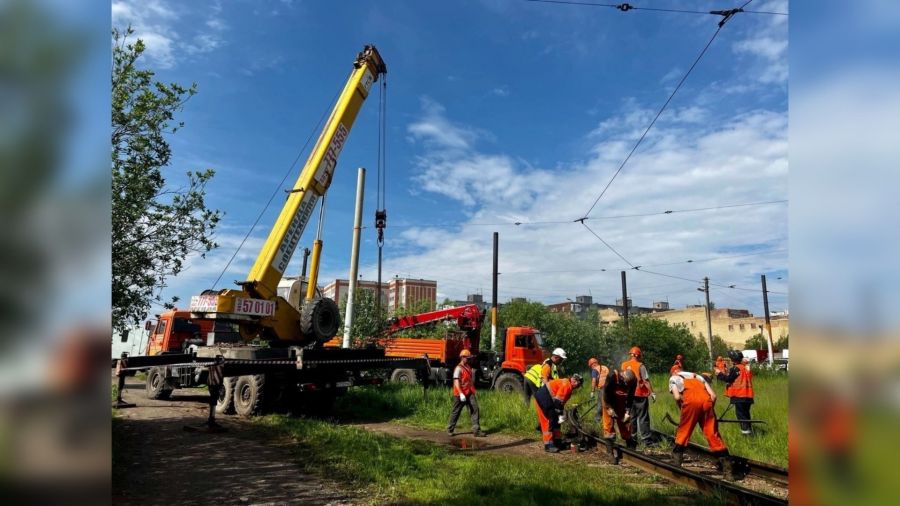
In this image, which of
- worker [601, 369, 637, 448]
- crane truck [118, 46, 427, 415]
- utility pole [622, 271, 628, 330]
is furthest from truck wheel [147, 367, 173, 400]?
utility pole [622, 271, 628, 330]

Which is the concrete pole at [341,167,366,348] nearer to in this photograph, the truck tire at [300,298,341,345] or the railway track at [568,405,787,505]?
the truck tire at [300,298,341,345]

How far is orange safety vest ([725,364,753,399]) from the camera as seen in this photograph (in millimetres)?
11258

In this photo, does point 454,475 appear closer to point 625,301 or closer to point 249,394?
point 249,394

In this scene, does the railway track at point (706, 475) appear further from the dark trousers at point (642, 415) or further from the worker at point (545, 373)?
the worker at point (545, 373)

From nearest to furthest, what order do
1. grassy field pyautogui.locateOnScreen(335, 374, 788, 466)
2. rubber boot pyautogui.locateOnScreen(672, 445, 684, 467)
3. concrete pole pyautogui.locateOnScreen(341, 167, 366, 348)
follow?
rubber boot pyautogui.locateOnScreen(672, 445, 684, 467) < grassy field pyautogui.locateOnScreen(335, 374, 788, 466) < concrete pole pyautogui.locateOnScreen(341, 167, 366, 348)

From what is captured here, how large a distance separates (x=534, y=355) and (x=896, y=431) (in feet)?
60.6

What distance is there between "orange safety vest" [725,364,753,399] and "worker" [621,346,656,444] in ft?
7.64

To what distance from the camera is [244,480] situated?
22.6 feet

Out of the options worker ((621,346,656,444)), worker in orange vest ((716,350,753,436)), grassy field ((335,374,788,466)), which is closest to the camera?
grassy field ((335,374,788,466))

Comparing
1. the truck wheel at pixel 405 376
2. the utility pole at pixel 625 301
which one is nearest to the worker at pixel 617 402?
the truck wheel at pixel 405 376

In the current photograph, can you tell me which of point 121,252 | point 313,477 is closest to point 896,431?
point 313,477

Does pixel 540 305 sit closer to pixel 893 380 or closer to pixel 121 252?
pixel 121 252

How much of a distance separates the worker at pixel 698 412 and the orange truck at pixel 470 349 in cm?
1032

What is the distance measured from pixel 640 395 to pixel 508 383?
8.56m
